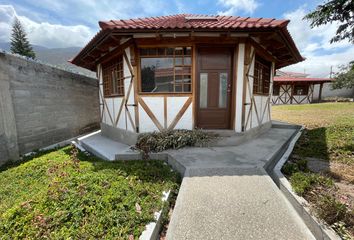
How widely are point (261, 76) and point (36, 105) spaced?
6.92 m

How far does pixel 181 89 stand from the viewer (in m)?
4.53

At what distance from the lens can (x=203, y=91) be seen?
184 inches

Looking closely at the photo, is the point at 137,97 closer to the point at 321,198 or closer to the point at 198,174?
the point at 198,174

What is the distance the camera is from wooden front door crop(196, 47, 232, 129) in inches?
179

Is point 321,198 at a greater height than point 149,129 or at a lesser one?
lesser

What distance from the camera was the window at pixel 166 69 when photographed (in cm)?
443

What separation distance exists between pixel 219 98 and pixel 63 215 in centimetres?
396

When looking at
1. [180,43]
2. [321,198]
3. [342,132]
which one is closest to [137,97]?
[180,43]

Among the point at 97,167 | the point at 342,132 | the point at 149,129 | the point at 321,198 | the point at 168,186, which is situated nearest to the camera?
the point at 321,198

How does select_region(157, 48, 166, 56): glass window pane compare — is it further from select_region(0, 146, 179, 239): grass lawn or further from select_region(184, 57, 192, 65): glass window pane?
select_region(0, 146, 179, 239): grass lawn

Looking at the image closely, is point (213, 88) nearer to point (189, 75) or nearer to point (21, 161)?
point (189, 75)

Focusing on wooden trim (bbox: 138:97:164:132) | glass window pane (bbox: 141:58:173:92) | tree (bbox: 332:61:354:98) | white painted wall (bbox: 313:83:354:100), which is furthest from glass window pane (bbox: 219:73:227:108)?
white painted wall (bbox: 313:83:354:100)

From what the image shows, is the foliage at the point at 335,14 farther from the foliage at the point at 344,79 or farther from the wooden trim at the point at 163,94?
the foliage at the point at 344,79

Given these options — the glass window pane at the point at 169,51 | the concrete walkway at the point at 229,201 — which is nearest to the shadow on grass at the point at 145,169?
the concrete walkway at the point at 229,201
